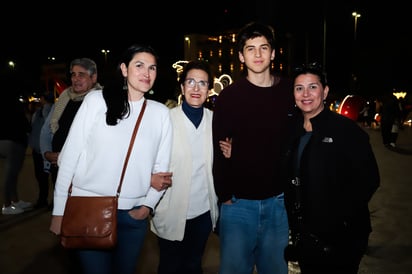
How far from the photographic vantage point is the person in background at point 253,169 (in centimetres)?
294

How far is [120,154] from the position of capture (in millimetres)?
2648

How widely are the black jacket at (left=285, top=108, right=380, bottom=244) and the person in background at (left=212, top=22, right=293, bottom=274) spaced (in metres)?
0.34

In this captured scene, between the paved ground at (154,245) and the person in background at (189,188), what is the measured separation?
1.20 m

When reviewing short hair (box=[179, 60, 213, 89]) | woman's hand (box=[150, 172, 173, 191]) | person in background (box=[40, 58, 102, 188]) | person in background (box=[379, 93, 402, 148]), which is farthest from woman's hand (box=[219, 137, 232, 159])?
person in background (box=[379, 93, 402, 148])

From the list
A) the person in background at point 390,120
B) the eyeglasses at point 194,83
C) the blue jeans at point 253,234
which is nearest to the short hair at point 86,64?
the eyeglasses at point 194,83

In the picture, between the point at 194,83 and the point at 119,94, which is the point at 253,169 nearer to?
the point at 194,83

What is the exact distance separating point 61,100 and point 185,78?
1.62 meters

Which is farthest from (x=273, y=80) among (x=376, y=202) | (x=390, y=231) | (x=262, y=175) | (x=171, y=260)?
(x=376, y=202)

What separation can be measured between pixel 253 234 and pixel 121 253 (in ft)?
3.21

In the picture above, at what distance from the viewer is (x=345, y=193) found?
2.57m

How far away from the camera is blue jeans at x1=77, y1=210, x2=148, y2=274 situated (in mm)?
2684

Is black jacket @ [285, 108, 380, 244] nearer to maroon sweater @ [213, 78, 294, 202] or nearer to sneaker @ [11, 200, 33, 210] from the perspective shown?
maroon sweater @ [213, 78, 294, 202]

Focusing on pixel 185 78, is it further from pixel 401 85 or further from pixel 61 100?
pixel 401 85

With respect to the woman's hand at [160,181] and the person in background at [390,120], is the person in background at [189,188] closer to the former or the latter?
the woman's hand at [160,181]
